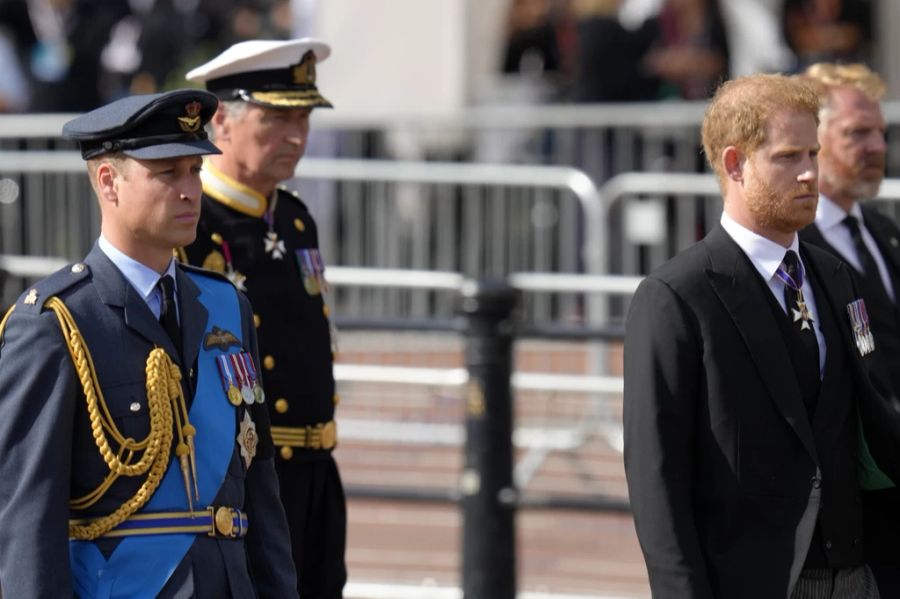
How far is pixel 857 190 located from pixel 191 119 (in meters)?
2.40

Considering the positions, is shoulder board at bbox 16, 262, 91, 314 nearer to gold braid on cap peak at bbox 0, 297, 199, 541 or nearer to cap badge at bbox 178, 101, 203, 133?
gold braid on cap peak at bbox 0, 297, 199, 541

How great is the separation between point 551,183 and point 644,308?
6562mm

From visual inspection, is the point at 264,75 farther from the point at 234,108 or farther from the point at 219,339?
the point at 219,339

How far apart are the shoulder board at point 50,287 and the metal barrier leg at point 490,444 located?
3.46 meters

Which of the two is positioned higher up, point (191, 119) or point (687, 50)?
point (687, 50)

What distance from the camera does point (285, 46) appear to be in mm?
5617

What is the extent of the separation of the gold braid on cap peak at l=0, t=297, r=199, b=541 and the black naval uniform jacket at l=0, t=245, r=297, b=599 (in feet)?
0.06

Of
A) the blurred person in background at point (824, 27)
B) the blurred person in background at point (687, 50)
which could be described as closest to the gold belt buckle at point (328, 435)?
the blurred person in background at point (687, 50)

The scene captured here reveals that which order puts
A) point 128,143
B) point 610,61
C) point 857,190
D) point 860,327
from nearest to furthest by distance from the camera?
point 128,143 → point 860,327 → point 857,190 → point 610,61

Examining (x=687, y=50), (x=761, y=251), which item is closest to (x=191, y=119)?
(x=761, y=251)

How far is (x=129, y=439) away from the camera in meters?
4.07

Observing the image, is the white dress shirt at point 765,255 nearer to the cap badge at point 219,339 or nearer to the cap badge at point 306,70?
the cap badge at point 219,339

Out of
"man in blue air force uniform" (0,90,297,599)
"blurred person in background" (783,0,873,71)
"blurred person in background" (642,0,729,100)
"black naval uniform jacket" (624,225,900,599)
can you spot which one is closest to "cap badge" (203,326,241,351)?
"man in blue air force uniform" (0,90,297,599)

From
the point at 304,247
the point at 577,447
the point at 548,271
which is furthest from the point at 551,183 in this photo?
the point at 304,247
